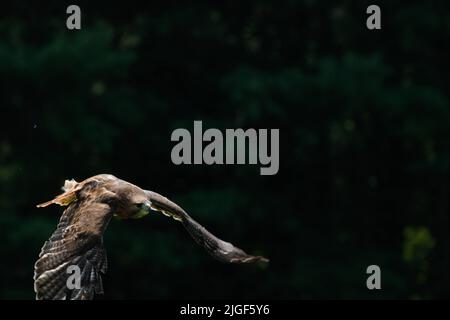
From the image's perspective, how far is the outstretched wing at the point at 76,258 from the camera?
37.0 ft

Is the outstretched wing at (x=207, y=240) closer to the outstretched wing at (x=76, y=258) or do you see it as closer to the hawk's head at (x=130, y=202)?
the hawk's head at (x=130, y=202)

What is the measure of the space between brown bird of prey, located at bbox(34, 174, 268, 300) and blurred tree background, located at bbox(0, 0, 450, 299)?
8873 millimetres

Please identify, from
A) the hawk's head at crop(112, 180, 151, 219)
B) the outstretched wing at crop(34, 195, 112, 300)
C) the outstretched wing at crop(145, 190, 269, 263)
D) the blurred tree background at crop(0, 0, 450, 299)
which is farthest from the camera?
the blurred tree background at crop(0, 0, 450, 299)

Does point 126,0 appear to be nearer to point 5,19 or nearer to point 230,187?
point 5,19

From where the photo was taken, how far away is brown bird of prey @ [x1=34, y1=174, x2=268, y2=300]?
37.1ft

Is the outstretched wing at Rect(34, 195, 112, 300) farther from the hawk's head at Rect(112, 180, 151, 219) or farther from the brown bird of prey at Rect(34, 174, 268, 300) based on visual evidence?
the hawk's head at Rect(112, 180, 151, 219)

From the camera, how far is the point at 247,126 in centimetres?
2219

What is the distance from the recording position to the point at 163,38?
23.3 metres

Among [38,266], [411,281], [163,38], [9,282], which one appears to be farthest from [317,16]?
[38,266]

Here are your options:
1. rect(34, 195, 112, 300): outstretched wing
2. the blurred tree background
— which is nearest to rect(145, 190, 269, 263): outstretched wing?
rect(34, 195, 112, 300): outstretched wing

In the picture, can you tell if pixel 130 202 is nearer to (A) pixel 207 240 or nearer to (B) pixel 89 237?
(B) pixel 89 237

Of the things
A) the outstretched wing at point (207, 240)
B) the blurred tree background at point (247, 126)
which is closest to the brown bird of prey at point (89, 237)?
the outstretched wing at point (207, 240)

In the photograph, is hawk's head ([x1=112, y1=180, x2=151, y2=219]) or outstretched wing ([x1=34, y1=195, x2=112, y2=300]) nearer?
outstretched wing ([x1=34, y1=195, x2=112, y2=300])

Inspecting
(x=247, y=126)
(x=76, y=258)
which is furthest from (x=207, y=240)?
(x=247, y=126)
